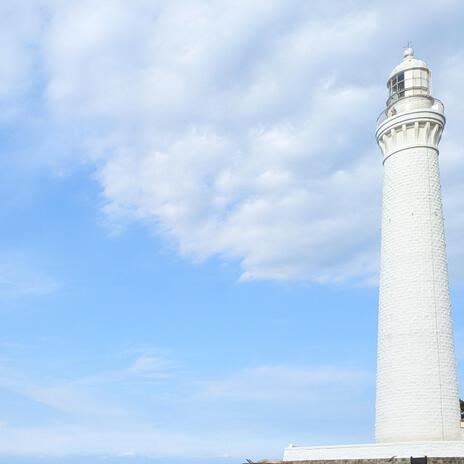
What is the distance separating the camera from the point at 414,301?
26.7m

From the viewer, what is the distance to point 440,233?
27953 millimetres

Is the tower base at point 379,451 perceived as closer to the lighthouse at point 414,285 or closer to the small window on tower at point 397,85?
the lighthouse at point 414,285

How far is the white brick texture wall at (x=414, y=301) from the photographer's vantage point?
2559cm

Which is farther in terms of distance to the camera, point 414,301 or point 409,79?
point 409,79

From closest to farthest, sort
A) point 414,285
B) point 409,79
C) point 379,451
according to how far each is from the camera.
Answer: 1. point 379,451
2. point 414,285
3. point 409,79

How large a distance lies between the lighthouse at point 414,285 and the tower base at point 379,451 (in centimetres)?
245

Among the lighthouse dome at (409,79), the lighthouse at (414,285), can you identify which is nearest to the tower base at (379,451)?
the lighthouse at (414,285)

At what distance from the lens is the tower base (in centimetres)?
2230

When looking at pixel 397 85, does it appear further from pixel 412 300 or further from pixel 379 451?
pixel 379 451

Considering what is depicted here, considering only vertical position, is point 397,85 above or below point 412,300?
above

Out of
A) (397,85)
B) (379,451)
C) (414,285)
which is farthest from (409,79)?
(379,451)

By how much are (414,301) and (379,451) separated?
6724mm

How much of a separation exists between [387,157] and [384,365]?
32.5ft

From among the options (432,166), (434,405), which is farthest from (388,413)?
(432,166)
